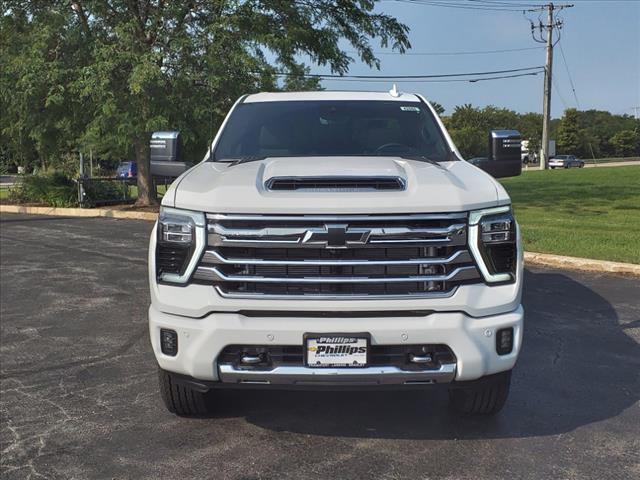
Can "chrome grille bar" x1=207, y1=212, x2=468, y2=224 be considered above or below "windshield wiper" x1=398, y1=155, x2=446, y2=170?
below

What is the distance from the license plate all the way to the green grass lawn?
6.88 m

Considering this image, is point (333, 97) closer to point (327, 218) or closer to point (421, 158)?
point (421, 158)

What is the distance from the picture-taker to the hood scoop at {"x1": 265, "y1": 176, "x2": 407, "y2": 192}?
3279 mm

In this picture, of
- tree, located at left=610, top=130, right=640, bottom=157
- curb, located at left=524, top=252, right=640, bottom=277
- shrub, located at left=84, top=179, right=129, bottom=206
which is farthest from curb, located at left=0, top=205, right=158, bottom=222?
tree, located at left=610, top=130, right=640, bottom=157

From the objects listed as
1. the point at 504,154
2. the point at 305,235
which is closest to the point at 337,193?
the point at 305,235

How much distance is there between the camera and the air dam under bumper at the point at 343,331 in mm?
3039

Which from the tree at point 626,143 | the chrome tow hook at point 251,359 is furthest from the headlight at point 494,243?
the tree at point 626,143

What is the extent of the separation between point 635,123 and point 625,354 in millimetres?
125693

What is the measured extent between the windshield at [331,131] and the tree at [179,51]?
30.7 feet

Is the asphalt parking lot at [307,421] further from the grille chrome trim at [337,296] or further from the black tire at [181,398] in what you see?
the grille chrome trim at [337,296]

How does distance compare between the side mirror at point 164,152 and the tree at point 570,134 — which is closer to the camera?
the side mirror at point 164,152

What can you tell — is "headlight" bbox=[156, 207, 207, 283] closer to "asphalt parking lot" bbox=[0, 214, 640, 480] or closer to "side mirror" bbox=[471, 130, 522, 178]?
"asphalt parking lot" bbox=[0, 214, 640, 480]

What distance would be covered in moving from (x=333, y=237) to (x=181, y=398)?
1388mm

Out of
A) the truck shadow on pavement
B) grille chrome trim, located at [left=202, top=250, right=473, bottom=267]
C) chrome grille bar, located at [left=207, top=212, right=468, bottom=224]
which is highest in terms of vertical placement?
chrome grille bar, located at [left=207, top=212, right=468, bottom=224]
